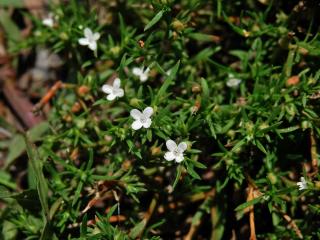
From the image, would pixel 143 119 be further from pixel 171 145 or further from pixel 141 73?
pixel 141 73

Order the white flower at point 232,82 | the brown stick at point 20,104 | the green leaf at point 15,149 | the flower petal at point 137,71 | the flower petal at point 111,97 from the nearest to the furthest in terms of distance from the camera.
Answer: the flower petal at point 111,97 → the flower petal at point 137,71 → the white flower at point 232,82 → the green leaf at point 15,149 → the brown stick at point 20,104

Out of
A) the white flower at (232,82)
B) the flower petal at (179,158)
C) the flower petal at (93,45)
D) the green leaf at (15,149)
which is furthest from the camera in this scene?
the green leaf at (15,149)

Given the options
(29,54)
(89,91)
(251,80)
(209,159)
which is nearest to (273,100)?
(251,80)

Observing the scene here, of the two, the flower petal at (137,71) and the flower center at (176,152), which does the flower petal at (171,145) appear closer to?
the flower center at (176,152)

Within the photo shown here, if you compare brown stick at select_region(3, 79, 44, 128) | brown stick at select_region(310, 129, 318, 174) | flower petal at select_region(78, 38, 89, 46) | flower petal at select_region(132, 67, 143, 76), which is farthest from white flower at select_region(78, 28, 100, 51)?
brown stick at select_region(310, 129, 318, 174)

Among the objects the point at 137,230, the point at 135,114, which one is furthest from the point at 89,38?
the point at 137,230

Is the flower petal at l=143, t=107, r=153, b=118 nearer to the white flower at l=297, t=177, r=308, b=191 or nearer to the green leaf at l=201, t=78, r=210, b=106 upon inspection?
the green leaf at l=201, t=78, r=210, b=106


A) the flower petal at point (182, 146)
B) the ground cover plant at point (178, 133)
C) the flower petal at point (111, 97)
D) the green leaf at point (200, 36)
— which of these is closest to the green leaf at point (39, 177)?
the ground cover plant at point (178, 133)
